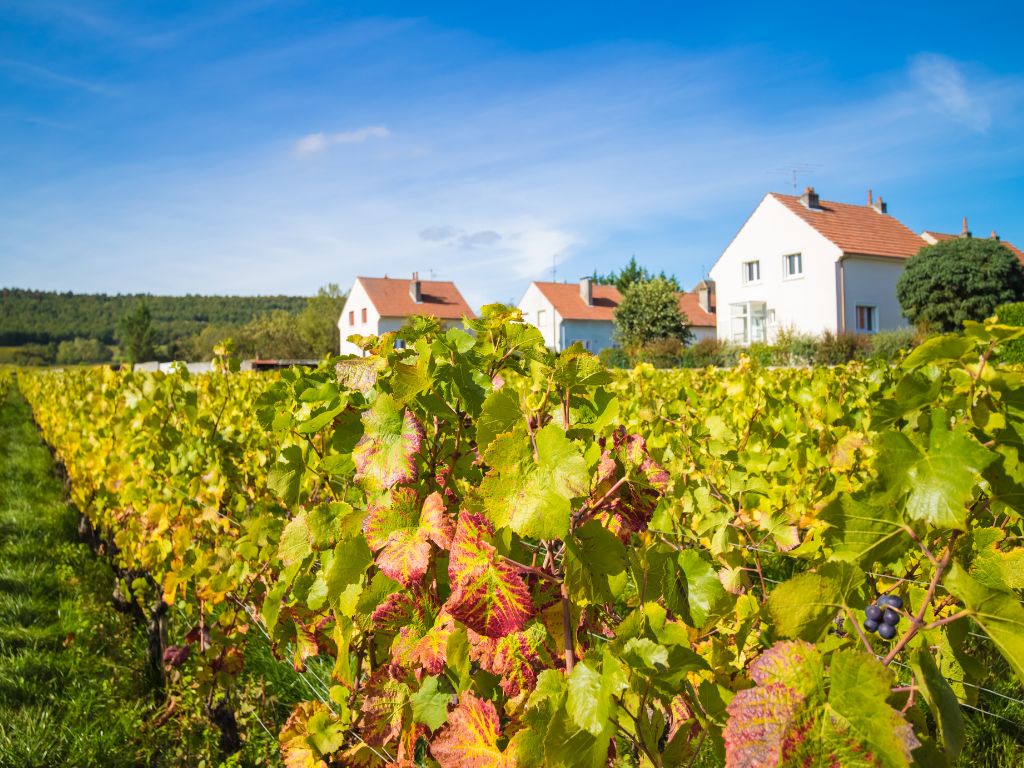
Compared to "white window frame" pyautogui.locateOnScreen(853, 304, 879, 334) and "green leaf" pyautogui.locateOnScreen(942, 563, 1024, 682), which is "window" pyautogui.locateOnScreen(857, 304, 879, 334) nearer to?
"white window frame" pyautogui.locateOnScreen(853, 304, 879, 334)

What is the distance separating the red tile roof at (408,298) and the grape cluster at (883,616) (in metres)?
48.7

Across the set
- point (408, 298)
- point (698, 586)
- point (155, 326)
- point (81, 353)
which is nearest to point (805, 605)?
point (698, 586)

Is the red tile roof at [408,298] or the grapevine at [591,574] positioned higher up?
the red tile roof at [408,298]

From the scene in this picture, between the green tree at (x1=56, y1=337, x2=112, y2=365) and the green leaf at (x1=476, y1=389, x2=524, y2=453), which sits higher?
the green tree at (x1=56, y1=337, x2=112, y2=365)

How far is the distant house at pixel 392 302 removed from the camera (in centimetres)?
5047

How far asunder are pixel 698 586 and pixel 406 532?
1.62 feet

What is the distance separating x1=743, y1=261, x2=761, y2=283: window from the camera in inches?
1469

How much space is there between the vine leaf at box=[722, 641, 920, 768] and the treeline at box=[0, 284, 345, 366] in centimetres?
5865

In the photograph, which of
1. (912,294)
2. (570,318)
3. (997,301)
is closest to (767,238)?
(912,294)

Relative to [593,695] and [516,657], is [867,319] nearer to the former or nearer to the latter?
[516,657]

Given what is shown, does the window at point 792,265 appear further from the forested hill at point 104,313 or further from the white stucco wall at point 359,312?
the forested hill at point 104,313

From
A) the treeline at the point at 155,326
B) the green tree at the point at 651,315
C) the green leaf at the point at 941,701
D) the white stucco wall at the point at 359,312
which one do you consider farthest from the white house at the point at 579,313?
the green leaf at the point at 941,701

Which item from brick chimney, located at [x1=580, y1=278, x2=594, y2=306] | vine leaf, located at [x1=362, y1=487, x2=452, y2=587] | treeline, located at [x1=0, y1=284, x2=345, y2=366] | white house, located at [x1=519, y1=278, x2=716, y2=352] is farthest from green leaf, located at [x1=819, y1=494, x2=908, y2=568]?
treeline, located at [x1=0, y1=284, x2=345, y2=366]

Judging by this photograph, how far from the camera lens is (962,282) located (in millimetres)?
28781
